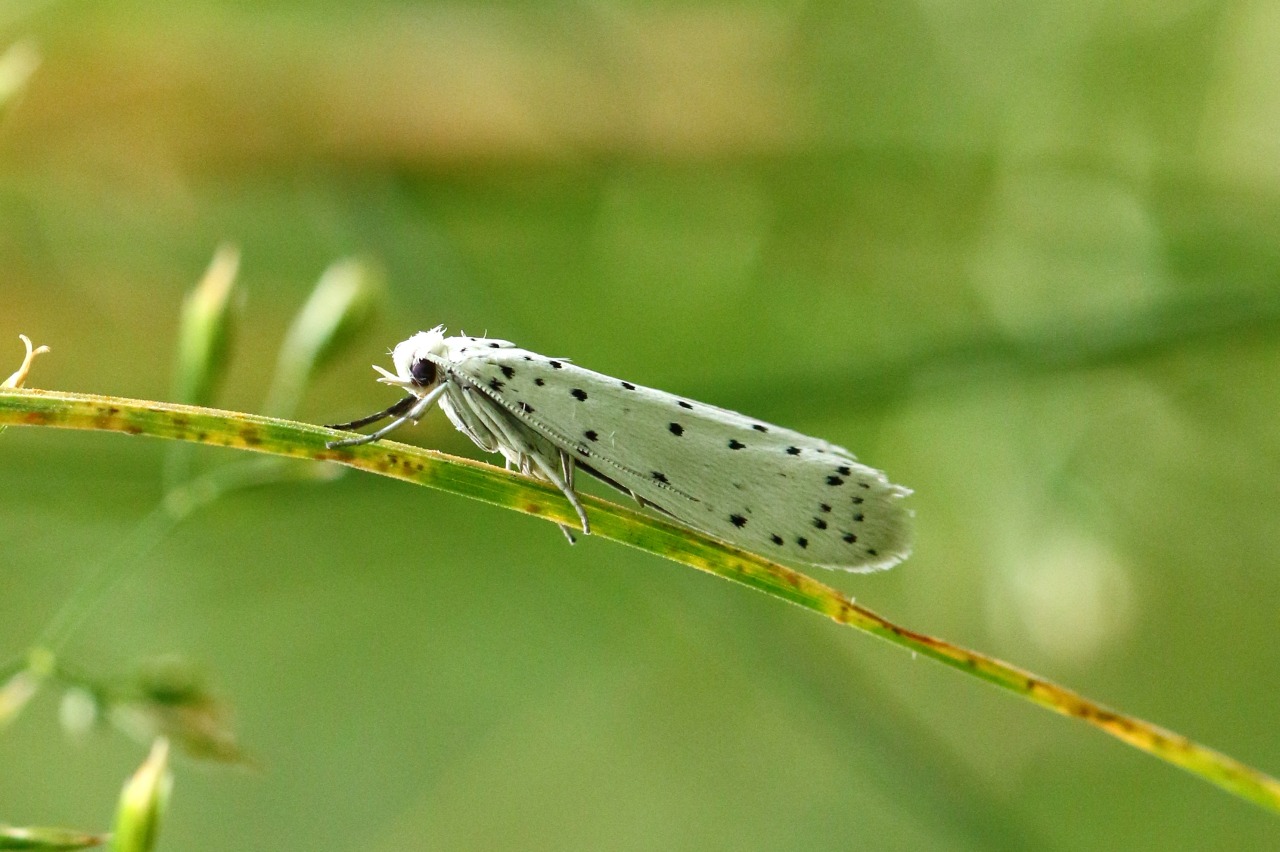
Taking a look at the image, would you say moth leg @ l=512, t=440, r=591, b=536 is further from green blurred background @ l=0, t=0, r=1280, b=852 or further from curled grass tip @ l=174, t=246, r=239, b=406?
green blurred background @ l=0, t=0, r=1280, b=852

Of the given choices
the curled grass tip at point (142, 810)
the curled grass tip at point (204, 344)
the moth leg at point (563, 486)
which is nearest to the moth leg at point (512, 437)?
the moth leg at point (563, 486)

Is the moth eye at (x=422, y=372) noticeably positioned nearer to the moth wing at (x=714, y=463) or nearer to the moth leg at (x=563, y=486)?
the moth wing at (x=714, y=463)

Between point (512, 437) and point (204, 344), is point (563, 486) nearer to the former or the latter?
point (512, 437)

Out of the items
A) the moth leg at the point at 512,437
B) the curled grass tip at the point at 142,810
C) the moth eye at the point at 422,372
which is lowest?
the curled grass tip at the point at 142,810

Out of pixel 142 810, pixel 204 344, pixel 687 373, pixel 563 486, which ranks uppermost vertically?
pixel 687 373

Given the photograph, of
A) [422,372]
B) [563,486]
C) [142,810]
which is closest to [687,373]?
[422,372]
